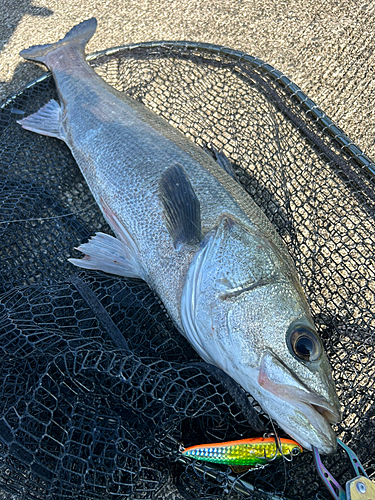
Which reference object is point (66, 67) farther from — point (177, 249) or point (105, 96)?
point (177, 249)

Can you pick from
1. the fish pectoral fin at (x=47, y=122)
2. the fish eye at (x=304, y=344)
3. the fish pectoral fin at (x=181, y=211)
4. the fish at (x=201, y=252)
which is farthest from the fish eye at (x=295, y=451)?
the fish pectoral fin at (x=47, y=122)

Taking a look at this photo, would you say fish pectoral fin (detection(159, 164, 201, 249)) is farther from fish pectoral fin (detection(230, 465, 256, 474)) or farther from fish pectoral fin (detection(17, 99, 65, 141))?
fish pectoral fin (detection(17, 99, 65, 141))

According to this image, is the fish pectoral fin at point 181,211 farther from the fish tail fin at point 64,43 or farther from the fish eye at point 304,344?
the fish tail fin at point 64,43

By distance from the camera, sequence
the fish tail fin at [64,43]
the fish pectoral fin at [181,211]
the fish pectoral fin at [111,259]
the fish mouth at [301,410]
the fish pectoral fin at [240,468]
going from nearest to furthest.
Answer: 1. the fish mouth at [301,410]
2. the fish pectoral fin at [240,468]
3. the fish pectoral fin at [181,211]
4. the fish pectoral fin at [111,259]
5. the fish tail fin at [64,43]

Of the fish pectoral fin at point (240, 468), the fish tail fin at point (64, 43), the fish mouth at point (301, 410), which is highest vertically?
the fish tail fin at point (64, 43)

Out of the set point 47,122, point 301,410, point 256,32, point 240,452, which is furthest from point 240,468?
point 256,32

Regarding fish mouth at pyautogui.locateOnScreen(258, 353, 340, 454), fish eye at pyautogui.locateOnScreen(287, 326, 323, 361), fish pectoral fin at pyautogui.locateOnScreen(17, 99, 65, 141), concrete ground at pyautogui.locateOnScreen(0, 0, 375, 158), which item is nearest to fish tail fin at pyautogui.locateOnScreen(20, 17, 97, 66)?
concrete ground at pyautogui.locateOnScreen(0, 0, 375, 158)

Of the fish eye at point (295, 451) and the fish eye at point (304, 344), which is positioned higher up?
the fish eye at point (304, 344)
